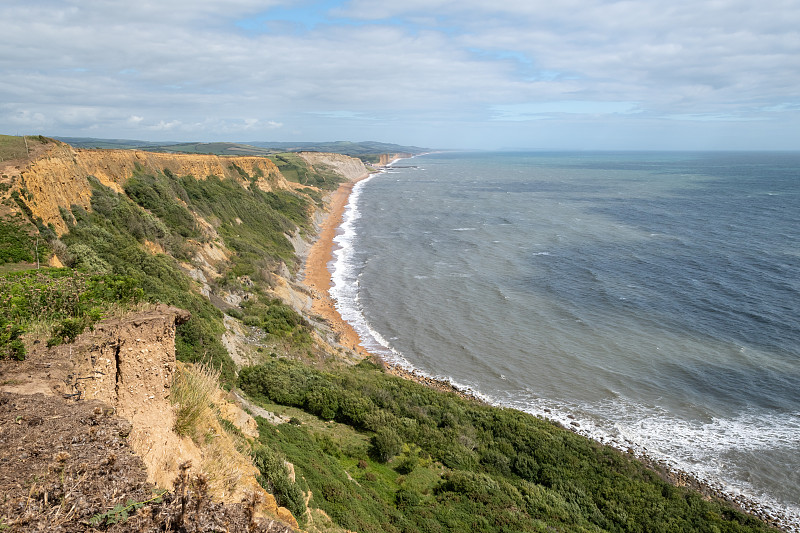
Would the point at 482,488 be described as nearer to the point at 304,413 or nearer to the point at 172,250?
the point at 304,413

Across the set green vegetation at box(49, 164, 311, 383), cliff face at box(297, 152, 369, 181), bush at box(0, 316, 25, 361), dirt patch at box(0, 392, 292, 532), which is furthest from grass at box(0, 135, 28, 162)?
cliff face at box(297, 152, 369, 181)

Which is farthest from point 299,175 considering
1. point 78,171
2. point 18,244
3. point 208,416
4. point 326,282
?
point 208,416

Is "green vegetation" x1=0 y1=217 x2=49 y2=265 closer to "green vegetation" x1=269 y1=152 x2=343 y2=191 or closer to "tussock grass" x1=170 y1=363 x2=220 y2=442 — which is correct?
"tussock grass" x1=170 y1=363 x2=220 y2=442

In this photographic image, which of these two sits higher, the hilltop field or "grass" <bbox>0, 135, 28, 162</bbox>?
"grass" <bbox>0, 135, 28, 162</bbox>

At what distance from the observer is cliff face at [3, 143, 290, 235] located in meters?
19.6

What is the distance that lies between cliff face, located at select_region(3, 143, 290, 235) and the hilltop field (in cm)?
16

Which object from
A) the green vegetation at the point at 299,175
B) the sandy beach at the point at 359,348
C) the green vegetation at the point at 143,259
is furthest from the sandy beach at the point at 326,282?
the green vegetation at the point at 299,175

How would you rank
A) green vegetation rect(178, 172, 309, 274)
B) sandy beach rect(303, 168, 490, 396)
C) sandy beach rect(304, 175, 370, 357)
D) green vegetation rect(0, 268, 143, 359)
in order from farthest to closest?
green vegetation rect(178, 172, 309, 274)
sandy beach rect(304, 175, 370, 357)
sandy beach rect(303, 168, 490, 396)
green vegetation rect(0, 268, 143, 359)

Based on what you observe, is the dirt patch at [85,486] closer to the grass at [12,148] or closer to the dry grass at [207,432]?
the dry grass at [207,432]

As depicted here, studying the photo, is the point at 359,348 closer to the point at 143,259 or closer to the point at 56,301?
the point at 143,259

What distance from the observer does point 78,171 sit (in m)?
26.2

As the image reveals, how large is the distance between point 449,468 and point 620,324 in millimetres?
23109

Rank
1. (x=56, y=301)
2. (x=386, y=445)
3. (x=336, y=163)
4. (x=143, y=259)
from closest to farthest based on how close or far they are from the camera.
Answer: (x=56, y=301) → (x=386, y=445) → (x=143, y=259) → (x=336, y=163)

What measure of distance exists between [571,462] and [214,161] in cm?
5622
